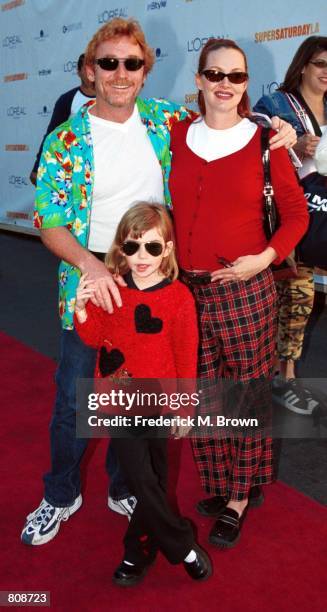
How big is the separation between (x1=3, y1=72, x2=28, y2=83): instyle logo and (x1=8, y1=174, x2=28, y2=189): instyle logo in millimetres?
1550

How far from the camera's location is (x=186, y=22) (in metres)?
7.04

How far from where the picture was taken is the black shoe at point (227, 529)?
254cm

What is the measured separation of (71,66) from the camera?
901cm

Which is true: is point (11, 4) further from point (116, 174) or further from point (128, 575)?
point (128, 575)

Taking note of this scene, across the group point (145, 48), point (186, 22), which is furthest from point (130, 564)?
point (186, 22)

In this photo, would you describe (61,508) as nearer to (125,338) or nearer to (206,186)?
(125,338)

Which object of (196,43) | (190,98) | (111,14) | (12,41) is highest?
(111,14)

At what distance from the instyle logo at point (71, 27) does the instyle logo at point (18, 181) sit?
8.04ft

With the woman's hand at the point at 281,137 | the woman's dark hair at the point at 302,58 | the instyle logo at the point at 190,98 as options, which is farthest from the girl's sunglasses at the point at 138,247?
the instyle logo at the point at 190,98

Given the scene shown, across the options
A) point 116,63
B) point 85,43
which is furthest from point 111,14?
point 116,63

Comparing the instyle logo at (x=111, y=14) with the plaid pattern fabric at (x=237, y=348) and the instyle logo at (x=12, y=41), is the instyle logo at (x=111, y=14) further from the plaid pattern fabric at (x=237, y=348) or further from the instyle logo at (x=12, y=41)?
the plaid pattern fabric at (x=237, y=348)

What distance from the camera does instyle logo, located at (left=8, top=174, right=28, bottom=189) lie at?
10.5 meters

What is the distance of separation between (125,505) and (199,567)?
0.52 meters

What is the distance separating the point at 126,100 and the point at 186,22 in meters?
5.40
